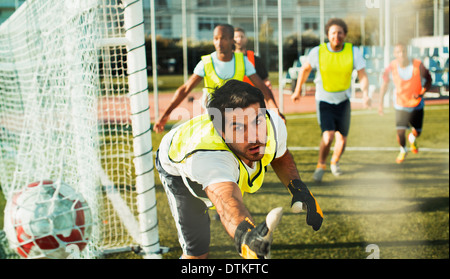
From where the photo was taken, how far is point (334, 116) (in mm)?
5785

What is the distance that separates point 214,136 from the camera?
210 cm

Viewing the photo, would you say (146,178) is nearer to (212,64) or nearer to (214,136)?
(212,64)

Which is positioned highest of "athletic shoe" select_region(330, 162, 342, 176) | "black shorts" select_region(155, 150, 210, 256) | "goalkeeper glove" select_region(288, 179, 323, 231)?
"goalkeeper glove" select_region(288, 179, 323, 231)

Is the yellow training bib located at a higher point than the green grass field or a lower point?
higher

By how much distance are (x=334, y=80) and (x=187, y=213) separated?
10.5 ft

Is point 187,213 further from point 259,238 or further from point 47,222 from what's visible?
point 259,238

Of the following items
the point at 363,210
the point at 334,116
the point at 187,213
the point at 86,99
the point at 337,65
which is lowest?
the point at 363,210

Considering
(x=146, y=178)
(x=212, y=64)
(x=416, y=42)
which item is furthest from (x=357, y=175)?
(x=416, y=42)

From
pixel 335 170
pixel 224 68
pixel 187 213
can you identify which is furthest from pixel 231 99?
pixel 335 170

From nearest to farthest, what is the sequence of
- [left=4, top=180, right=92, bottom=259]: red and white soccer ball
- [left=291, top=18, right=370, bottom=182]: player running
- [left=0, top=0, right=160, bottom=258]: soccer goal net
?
[left=4, top=180, right=92, bottom=259]: red and white soccer ball → [left=0, top=0, right=160, bottom=258]: soccer goal net → [left=291, top=18, right=370, bottom=182]: player running

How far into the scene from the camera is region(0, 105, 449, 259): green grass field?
152 inches

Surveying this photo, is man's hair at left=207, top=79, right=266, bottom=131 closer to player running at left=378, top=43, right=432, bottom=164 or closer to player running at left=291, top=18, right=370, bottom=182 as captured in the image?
player running at left=291, top=18, right=370, bottom=182

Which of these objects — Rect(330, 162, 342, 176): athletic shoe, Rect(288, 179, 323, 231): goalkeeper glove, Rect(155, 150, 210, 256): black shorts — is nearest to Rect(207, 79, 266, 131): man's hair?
Rect(288, 179, 323, 231): goalkeeper glove
